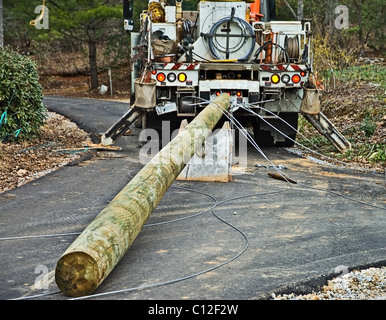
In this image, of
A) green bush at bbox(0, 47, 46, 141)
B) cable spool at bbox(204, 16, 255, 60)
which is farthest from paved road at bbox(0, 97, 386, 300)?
cable spool at bbox(204, 16, 255, 60)

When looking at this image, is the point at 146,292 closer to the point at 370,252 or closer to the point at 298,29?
the point at 370,252

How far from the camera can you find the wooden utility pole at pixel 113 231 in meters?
4.09

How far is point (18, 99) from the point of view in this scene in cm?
1079

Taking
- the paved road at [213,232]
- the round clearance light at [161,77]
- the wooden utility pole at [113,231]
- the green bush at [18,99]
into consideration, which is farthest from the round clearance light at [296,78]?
the green bush at [18,99]

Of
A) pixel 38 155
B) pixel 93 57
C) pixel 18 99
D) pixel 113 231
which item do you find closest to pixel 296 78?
pixel 38 155

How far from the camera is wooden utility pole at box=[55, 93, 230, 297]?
4090 mm

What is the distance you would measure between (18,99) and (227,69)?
13.0 feet

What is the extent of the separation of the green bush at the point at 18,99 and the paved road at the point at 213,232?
2436 millimetres

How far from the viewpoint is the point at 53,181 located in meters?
7.89

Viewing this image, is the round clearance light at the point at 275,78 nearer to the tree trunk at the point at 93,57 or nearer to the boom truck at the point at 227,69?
the boom truck at the point at 227,69

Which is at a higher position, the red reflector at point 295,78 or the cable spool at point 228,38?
the cable spool at point 228,38

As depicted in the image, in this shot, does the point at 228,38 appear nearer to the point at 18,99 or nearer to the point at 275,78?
the point at 275,78
